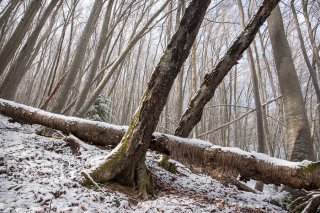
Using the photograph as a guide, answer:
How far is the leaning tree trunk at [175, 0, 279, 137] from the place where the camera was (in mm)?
3975

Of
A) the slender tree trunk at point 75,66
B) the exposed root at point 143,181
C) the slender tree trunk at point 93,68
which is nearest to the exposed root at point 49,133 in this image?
the slender tree trunk at point 75,66

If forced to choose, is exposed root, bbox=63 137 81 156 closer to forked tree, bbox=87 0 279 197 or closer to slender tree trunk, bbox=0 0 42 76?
forked tree, bbox=87 0 279 197

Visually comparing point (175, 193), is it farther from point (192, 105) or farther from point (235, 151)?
point (192, 105)

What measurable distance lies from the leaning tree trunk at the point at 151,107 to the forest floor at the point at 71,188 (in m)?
0.20

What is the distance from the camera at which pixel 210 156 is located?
3.88 meters

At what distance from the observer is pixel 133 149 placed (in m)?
3.36

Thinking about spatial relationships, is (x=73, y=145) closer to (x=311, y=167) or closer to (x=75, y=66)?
(x=75, y=66)

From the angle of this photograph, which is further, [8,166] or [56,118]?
[56,118]

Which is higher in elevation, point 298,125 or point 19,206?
point 298,125

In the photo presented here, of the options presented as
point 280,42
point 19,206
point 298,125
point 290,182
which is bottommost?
point 19,206

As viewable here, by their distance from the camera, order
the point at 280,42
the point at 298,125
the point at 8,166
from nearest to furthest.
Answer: the point at 8,166 → the point at 298,125 → the point at 280,42

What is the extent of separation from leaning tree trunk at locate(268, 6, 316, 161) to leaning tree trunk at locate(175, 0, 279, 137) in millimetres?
1408

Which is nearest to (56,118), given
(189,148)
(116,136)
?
(116,136)

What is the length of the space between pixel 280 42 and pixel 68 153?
4.46 m
